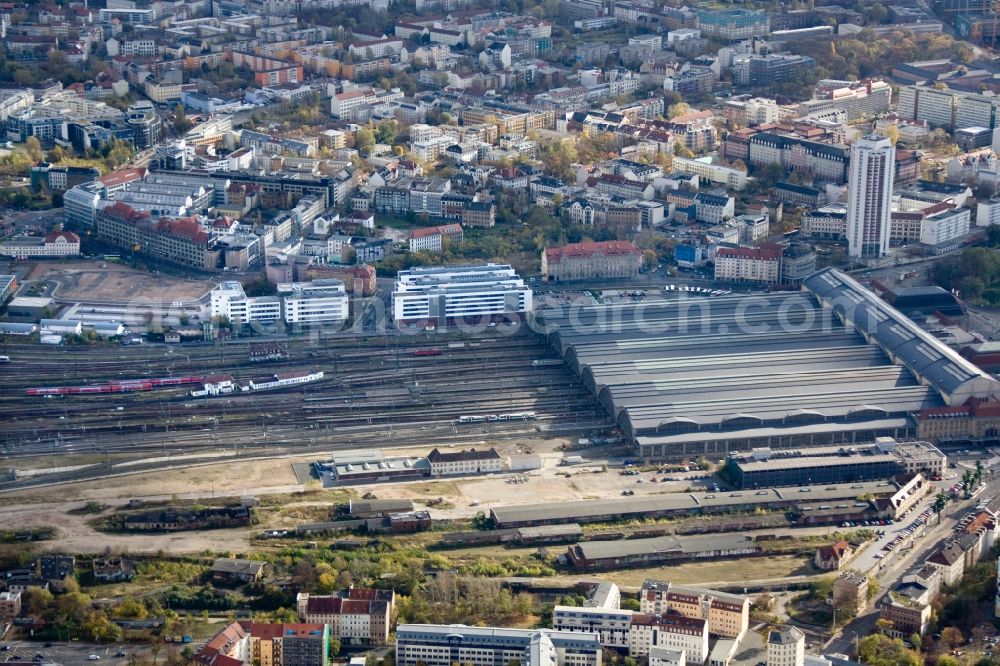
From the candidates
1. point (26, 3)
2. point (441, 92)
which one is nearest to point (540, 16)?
point (441, 92)

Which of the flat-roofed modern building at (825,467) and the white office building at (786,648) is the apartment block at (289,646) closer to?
the white office building at (786,648)

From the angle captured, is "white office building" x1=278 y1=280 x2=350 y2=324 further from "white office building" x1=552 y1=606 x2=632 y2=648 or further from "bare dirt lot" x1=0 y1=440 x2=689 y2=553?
"white office building" x1=552 y1=606 x2=632 y2=648

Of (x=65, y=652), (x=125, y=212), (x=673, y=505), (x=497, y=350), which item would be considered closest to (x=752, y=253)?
(x=497, y=350)

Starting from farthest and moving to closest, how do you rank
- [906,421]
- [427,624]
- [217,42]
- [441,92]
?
[217,42], [441,92], [906,421], [427,624]

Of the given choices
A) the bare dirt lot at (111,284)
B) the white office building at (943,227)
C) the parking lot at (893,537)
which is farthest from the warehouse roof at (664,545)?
the white office building at (943,227)

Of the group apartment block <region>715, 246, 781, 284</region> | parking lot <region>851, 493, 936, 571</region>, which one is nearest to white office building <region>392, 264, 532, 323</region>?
apartment block <region>715, 246, 781, 284</region>

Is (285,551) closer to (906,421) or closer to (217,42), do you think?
(906,421)
